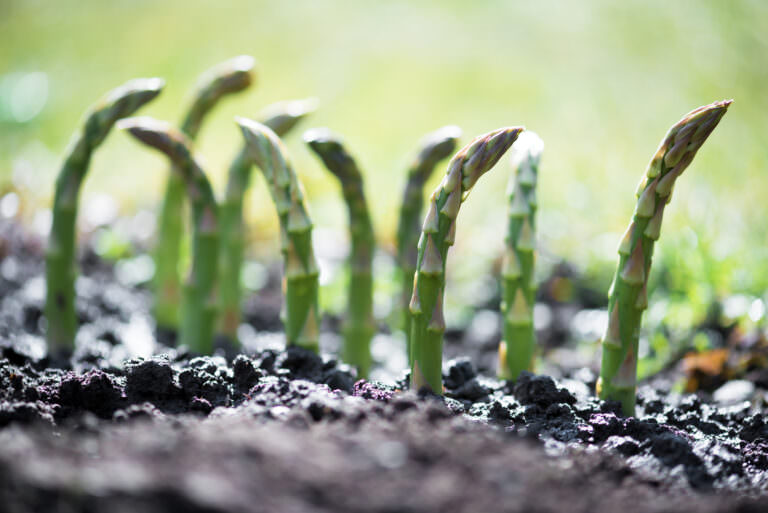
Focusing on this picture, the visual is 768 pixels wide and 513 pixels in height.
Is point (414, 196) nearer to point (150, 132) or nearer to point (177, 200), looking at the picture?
→ point (150, 132)

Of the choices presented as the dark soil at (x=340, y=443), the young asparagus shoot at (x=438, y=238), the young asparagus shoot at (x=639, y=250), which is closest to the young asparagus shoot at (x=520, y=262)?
the dark soil at (x=340, y=443)

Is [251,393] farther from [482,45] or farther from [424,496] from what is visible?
[482,45]

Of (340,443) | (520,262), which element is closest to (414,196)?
(520,262)

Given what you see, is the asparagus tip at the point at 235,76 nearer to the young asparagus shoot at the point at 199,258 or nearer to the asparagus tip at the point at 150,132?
the young asparagus shoot at the point at 199,258

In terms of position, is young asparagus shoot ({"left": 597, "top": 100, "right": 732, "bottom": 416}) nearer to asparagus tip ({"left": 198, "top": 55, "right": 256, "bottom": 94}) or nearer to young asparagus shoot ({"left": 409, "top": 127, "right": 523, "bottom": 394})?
young asparagus shoot ({"left": 409, "top": 127, "right": 523, "bottom": 394})

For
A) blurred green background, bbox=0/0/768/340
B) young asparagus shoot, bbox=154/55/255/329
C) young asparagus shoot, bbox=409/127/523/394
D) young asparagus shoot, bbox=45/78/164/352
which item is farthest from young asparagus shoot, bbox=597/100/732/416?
young asparagus shoot, bbox=154/55/255/329
